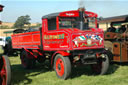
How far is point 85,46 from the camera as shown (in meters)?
6.19

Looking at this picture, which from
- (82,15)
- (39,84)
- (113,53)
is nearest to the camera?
(39,84)

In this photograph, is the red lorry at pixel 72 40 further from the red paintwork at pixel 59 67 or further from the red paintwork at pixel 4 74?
the red paintwork at pixel 4 74

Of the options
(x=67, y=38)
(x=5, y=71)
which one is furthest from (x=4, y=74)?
(x=67, y=38)

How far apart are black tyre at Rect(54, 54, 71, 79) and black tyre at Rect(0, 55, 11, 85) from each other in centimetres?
195

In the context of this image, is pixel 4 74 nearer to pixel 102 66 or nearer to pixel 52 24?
pixel 52 24

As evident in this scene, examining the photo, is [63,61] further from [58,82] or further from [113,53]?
[113,53]

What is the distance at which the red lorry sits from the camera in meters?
6.09

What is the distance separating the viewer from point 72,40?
5980 mm

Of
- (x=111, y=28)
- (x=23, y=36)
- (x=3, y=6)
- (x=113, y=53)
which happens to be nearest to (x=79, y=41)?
(x=3, y=6)

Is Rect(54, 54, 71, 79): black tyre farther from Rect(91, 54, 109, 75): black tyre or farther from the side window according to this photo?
Rect(91, 54, 109, 75): black tyre

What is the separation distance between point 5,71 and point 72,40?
2283mm

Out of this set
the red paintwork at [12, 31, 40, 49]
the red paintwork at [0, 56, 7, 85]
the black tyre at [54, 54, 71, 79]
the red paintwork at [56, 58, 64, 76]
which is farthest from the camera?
the red paintwork at [12, 31, 40, 49]

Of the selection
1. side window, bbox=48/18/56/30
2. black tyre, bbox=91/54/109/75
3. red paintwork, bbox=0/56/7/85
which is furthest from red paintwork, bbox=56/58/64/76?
red paintwork, bbox=0/56/7/85

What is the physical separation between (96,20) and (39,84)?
3.34 meters
